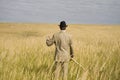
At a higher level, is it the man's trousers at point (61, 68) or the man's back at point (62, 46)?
the man's back at point (62, 46)

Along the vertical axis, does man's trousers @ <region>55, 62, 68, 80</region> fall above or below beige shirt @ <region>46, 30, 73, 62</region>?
below

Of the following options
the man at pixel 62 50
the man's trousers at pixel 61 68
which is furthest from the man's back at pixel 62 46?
the man's trousers at pixel 61 68

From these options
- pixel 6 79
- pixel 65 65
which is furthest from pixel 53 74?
pixel 6 79

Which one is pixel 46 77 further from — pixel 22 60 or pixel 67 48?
pixel 22 60

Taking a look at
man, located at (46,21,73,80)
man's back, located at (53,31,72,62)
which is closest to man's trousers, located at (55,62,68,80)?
man, located at (46,21,73,80)

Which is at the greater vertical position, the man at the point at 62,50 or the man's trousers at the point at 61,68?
the man at the point at 62,50

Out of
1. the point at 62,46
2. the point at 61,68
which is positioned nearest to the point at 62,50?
the point at 62,46

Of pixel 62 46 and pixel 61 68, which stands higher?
pixel 62 46

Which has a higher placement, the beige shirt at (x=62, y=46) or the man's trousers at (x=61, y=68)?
the beige shirt at (x=62, y=46)

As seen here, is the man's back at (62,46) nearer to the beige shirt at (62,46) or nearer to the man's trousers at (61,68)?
the beige shirt at (62,46)

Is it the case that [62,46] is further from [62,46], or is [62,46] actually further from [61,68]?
[61,68]

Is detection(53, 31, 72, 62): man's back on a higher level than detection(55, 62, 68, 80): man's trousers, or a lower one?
higher

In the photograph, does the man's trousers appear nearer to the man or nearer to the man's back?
the man

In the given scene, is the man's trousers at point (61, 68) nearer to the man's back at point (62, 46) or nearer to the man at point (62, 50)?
the man at point (62, 50)
